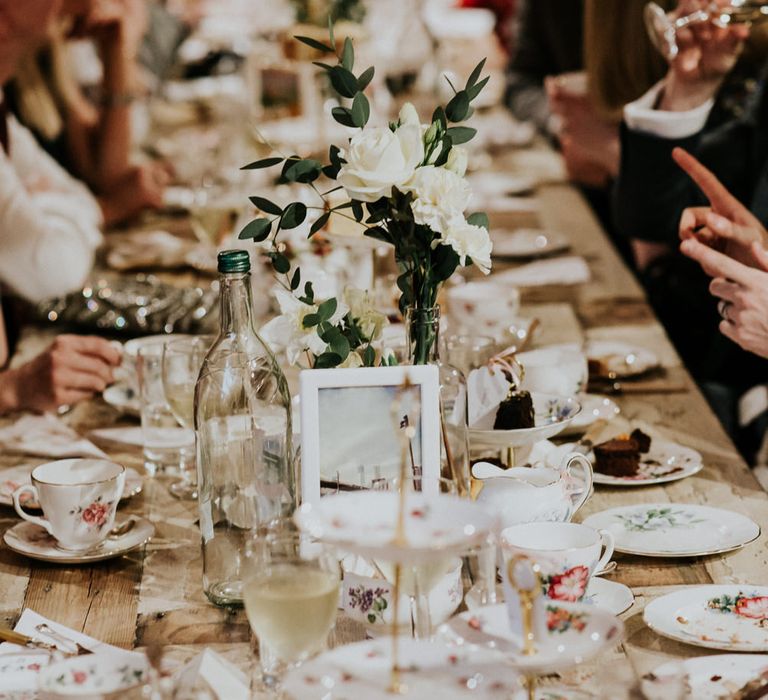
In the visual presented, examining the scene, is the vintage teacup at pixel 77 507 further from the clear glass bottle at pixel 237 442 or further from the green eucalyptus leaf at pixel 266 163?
the green eucalyptus leaf at pixel 266 163

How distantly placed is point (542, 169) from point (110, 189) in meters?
1.31

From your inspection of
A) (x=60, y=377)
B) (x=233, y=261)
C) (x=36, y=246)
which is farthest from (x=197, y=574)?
(x=36, y=246)

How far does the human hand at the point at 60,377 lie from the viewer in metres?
1.72

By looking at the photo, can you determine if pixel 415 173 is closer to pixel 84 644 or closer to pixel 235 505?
pixel 235 505

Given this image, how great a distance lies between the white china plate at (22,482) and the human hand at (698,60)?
1.29m

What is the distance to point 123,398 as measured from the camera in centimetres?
178

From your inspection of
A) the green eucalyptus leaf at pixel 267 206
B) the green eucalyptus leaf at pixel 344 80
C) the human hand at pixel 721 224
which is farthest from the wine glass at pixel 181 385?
the human hand at pixel 721 224

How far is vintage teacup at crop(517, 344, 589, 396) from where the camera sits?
159 cm

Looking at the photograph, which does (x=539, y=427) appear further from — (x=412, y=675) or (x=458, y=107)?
(x=412, y=675)

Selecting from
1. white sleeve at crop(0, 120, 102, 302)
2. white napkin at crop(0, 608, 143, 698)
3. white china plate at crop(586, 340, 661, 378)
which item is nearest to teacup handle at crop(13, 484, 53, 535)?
white napkin at crop(0, 608, 143, 698)

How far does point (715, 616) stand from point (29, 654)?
2.02 feet

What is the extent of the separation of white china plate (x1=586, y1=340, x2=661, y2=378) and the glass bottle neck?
80 centimetres

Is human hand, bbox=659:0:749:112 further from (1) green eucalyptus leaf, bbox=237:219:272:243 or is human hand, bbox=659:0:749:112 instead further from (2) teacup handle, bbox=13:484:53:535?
(2) teacup handle, bbox=13:484:53:535

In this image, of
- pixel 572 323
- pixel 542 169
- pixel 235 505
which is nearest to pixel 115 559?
pixel 235 505
